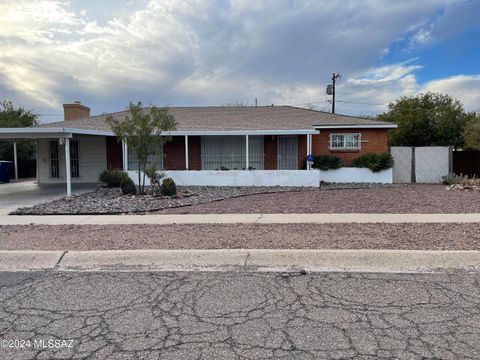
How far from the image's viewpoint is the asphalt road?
10.8ft

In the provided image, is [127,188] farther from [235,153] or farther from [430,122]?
[430,122]

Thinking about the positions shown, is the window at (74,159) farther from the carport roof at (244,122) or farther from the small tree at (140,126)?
the small tree at (140,126)

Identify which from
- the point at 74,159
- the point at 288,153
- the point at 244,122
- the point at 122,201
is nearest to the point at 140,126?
the point at 122,201

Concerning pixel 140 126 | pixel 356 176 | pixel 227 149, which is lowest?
pixel 356 176

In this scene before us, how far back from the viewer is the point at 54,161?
19922mm

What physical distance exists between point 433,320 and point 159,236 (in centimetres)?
502

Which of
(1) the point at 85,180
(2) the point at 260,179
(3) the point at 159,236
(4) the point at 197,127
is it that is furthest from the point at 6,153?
(3) the point at 159,236

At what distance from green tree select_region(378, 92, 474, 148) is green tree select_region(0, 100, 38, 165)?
1098 inches

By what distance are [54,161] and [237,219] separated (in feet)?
47.6

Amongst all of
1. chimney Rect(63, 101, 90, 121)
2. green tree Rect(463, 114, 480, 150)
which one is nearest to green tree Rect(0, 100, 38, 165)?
chimney Rect(63, 101, 90, 121)

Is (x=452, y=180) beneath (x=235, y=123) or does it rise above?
beneath

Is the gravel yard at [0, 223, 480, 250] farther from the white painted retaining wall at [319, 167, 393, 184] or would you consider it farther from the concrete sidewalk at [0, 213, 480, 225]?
the white painted retaining wall at [319, 167, 393, 184]

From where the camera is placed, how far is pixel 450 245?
646 centimetres

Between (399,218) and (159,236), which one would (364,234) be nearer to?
(399,218)
